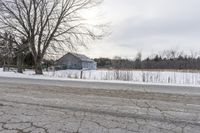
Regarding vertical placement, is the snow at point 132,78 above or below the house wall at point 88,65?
below

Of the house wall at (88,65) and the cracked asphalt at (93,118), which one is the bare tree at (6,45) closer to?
the cracked asphalt at (93,118)

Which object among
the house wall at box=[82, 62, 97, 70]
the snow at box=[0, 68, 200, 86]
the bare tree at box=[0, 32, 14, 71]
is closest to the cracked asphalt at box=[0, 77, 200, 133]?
the snow at box=[0, 68, 200, 86]

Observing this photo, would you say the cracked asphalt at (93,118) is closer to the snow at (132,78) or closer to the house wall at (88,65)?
the snow at (132,78)

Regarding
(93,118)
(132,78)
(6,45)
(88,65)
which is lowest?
(93,118)

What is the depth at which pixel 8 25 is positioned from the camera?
83.6 ft

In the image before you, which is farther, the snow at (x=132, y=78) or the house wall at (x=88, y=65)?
the house wall at (x=88, y=65)

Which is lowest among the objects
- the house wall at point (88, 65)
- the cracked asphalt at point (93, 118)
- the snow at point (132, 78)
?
the cracked asphalt at point (93, 118)

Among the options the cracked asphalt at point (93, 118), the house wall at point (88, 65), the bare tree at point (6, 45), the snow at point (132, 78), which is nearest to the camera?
the cracked asphalt at point (93, 118)

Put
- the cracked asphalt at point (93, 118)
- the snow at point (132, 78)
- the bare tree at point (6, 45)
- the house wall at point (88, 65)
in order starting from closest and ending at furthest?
the cracked asphalt at point (93, 118) → the snow at point (132, 78) → the bare tree at point (6, 45) → the house wall at point (88, 65)

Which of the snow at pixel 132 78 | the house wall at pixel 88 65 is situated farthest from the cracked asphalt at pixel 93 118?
the house wall at pixel 88 65

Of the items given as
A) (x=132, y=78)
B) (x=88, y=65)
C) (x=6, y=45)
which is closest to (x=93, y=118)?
(x=132, y=78)

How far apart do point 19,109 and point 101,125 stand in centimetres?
243

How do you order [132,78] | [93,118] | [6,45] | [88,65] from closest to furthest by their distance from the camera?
[93,118] → [132,78] → [6,45] → [88,65]

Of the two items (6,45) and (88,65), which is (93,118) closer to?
(6,45)
